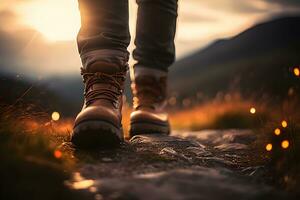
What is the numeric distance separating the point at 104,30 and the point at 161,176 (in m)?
1.17

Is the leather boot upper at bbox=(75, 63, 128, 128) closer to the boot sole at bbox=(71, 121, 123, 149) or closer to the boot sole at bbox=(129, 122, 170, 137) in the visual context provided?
the boot sole at bbox=(71, 121, 123, 149)

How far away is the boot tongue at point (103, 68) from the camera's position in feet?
7.64

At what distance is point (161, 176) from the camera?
1.50m

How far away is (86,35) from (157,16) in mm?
809

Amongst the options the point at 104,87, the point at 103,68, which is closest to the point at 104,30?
the point at 103,68

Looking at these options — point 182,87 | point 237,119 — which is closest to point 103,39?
point 237,119

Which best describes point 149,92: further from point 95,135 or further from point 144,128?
point 95,135

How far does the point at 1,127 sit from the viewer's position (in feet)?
5.68

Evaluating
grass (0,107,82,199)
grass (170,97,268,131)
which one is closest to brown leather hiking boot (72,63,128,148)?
grass (0,107,82,199)

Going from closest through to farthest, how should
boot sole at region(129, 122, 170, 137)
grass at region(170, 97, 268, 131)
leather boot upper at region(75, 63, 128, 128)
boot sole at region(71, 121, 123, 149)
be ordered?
1. boot sole at region(71, 121, 123, 149)
2. leather boot upper at region(75, 63, 128, 128)
3. boot sole at region(129, 122, 170, 137)
4. grass at region(170, 97, 268, 131)

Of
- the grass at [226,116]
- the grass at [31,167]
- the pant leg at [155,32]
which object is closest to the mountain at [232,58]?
the grass at [226,116]

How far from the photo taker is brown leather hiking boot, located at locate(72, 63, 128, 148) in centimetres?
207

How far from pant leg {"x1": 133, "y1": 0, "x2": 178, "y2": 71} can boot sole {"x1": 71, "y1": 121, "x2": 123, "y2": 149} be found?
1.15m

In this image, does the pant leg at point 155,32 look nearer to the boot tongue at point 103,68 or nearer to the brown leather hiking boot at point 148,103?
the brown leather hiking boot at point 148,103
